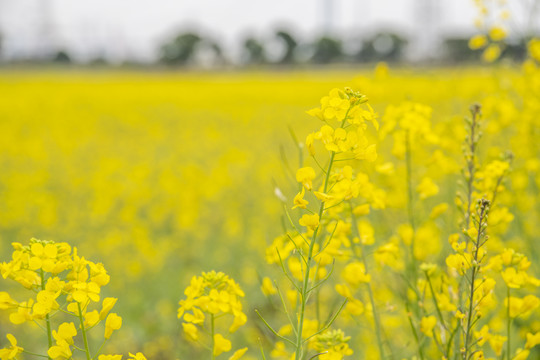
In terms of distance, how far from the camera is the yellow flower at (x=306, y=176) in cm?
100

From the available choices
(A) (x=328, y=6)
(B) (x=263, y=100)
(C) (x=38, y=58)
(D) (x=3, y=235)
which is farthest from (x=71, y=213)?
(C) (x=38, y=58)

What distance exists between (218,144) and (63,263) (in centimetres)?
818

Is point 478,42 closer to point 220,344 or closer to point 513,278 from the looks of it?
point 513,278

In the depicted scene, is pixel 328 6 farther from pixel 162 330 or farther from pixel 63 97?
pixel 162 330

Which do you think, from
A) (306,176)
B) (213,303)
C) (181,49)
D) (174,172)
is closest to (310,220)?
(306,176)

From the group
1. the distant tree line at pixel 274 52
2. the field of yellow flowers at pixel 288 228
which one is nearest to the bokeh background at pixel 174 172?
the field of yellow flowers at pixel 288 228

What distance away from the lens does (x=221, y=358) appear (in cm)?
267

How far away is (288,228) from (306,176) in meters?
2.23

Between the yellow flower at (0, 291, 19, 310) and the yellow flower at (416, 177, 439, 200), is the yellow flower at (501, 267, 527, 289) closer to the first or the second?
the yellow flower at (416, 177, 439, 200)

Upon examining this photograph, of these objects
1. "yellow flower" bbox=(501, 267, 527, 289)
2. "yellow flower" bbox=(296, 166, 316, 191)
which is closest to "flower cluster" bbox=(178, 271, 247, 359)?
"yellow flower" bbox=(296, 166, 316, 191)

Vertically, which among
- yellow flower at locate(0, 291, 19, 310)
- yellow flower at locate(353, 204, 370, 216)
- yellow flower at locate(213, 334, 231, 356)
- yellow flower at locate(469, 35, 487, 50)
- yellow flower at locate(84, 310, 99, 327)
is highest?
yellow flower at locate(469, 35, 487, 50)

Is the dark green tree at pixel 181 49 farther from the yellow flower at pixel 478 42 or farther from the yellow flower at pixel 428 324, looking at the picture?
the yellow flower at pixel 428 324

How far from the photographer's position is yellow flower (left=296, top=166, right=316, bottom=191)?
1.00 m

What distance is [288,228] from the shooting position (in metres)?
3.22
